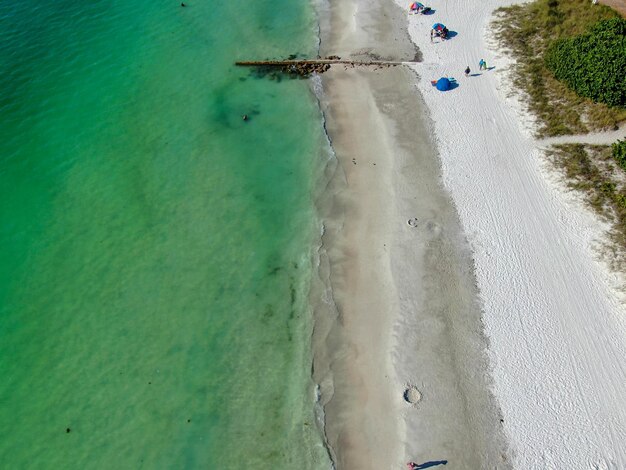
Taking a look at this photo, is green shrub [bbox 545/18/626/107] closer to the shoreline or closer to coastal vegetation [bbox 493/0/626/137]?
coastal vegetation [bbox 493/0/626/137]

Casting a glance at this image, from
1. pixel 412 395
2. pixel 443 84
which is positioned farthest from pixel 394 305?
pixel 443 84

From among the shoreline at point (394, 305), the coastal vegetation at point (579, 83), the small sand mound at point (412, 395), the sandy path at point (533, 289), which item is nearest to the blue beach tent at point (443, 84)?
the sandy path at point (533, 289)

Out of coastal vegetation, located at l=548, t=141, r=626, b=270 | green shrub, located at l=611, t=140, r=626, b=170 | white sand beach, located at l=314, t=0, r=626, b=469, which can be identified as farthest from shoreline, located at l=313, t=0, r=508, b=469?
green shrub, located at l=611, t=140, r=626, b=170

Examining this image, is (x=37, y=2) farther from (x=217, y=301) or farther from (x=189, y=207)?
(x=217, y=301)

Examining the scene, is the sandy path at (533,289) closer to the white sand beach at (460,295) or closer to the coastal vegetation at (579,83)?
the white sand beach at (460,295)

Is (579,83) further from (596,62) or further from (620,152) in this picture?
(620,152)
